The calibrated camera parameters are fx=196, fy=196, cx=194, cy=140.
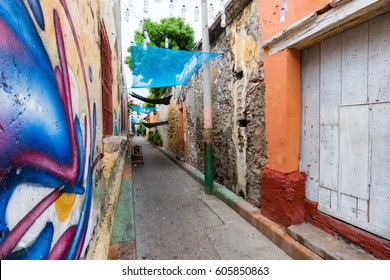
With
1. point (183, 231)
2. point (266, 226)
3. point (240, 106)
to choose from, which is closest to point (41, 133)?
point (183, 231)

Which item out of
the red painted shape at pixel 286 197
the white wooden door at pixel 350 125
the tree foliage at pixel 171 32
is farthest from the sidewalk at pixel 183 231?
the tree foliage at pixel 171 32

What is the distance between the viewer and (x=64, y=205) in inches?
45.1

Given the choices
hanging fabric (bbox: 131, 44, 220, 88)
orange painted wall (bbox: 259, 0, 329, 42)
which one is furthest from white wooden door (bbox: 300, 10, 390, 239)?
hanging fabric (bbox: 131, 44, 220, 88)

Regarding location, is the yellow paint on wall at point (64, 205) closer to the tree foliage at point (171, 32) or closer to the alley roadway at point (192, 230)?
the alley roadway at point (192, 230)

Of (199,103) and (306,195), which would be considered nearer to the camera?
(306,195)

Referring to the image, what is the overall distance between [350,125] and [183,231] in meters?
2.47

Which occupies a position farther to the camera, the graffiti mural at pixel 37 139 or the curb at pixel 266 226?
the curb at pixel 266 226

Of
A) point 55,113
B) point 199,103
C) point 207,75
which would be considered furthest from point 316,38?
point 199,103

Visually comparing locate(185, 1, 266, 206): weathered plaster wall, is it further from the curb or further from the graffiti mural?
the graffiti mural

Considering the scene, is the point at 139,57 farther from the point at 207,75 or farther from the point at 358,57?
the point at 358,57

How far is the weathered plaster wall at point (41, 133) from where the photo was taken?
A: 68 centimetres

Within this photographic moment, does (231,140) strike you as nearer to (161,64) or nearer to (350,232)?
(161,64)

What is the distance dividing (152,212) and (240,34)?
11.8 ft

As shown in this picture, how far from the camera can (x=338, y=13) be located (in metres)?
1.93
